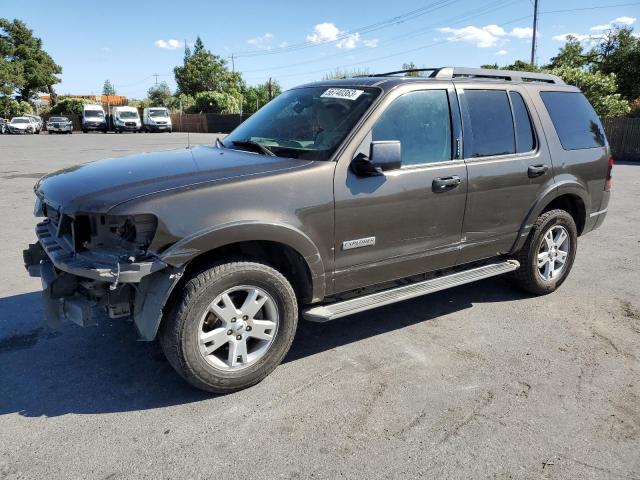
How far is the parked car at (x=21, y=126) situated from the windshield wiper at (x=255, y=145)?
146 feet

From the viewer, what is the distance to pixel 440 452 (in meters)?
2.74

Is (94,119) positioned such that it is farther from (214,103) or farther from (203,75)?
(203,75)

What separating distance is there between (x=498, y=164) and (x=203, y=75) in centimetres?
8088

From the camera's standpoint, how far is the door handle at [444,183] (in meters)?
3.88

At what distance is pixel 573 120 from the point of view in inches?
199

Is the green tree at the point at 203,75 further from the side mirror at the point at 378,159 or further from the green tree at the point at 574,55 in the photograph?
the side mirror at the point at 378,159

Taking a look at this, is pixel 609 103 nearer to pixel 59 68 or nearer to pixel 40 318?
pixel 40 318

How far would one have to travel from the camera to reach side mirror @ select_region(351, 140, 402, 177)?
134 inches

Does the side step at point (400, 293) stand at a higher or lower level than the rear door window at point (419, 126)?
lower

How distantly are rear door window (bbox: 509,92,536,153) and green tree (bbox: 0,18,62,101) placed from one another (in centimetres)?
6632

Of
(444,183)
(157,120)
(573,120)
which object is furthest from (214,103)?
(444,183)

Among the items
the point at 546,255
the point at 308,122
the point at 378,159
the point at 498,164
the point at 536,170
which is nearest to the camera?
the point at 378,159

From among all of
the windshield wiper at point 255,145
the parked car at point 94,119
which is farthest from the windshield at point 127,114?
the windshield wiper at point 255,145

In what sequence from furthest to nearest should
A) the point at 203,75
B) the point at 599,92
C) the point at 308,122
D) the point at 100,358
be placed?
the point at 203,75
the point at 599,92
the point at 308,122
the point at 100,358
